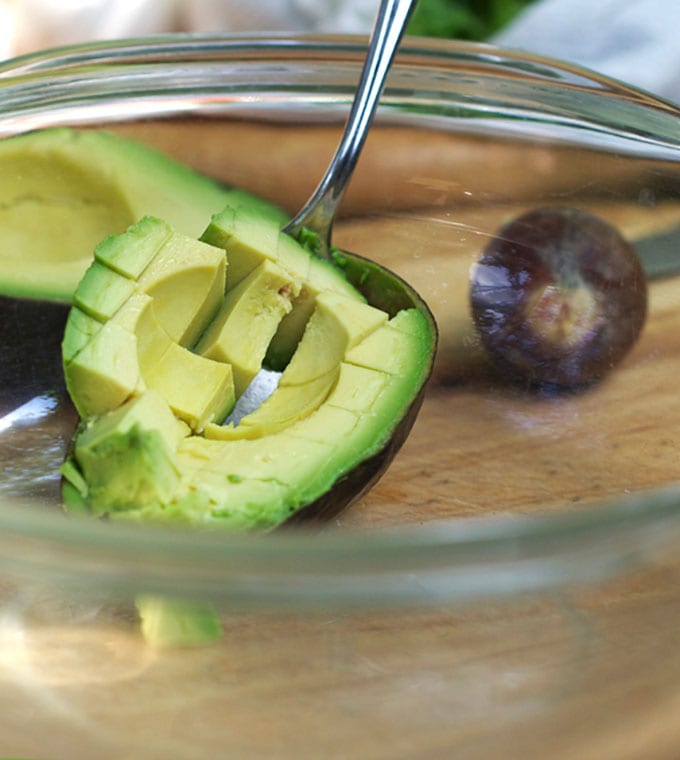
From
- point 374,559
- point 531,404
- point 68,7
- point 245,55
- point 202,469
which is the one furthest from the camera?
point 68,7

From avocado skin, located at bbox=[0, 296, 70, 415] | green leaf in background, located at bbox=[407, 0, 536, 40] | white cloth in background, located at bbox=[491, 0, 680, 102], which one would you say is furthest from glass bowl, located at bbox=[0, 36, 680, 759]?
green leaf in background, located at bbox=[407, 0, 536, 40]

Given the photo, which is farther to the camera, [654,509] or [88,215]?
[88,215]

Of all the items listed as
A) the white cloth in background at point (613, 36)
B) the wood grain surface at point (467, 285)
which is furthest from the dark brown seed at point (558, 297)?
Result: the white cloth in background at point (613, 36)

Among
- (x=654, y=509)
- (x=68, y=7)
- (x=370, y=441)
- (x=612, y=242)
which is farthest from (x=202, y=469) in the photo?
(x=68, y=7)

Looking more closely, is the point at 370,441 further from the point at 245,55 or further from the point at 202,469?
the point at 245,55

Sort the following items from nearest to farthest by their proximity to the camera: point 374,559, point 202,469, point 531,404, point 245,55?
point 374,559
point 202,469
point 531,404
point 245,55

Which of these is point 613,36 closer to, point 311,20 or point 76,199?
point 311,20

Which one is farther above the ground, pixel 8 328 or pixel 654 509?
pixel 654 509
